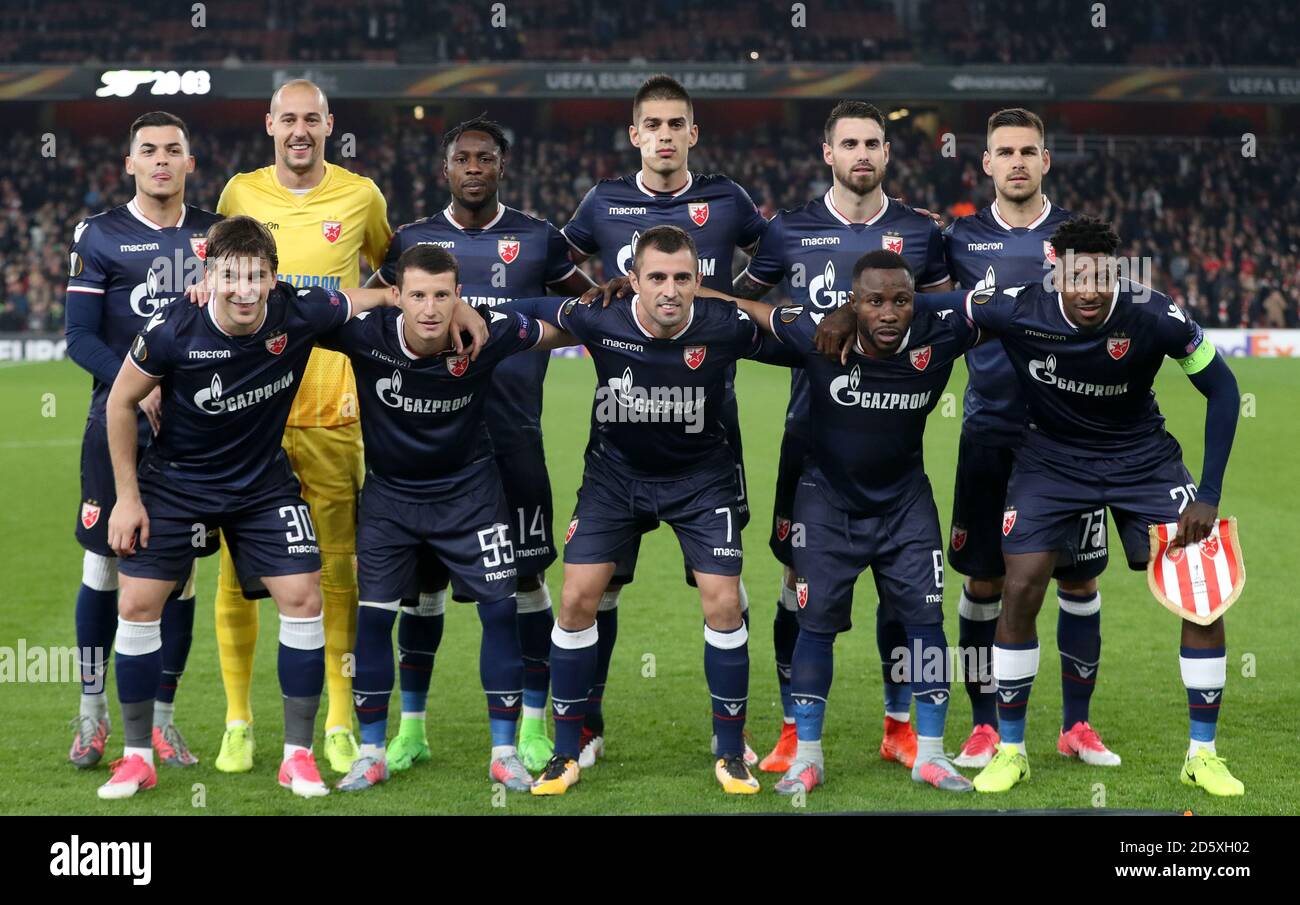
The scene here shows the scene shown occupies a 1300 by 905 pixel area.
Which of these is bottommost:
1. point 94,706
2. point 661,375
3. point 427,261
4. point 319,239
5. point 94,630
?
point 94,706

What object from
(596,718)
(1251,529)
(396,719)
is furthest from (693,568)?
(1251,529)

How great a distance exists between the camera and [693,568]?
581 centimetres

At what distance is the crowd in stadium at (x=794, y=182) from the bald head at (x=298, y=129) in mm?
25895

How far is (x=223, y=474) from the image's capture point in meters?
5.53

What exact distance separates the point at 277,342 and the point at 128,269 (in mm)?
891

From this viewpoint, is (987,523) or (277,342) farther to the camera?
(987,523)

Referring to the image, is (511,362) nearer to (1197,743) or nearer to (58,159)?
(1197,743)

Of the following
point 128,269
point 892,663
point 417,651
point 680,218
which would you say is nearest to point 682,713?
point 892,663

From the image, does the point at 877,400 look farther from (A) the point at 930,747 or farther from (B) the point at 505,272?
(B) the point at 505,272

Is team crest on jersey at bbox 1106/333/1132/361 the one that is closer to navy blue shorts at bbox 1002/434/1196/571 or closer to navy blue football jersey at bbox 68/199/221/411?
navy blue shorts at bbox 1002/434/1196/571

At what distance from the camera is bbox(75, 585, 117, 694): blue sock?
19.8 ft
